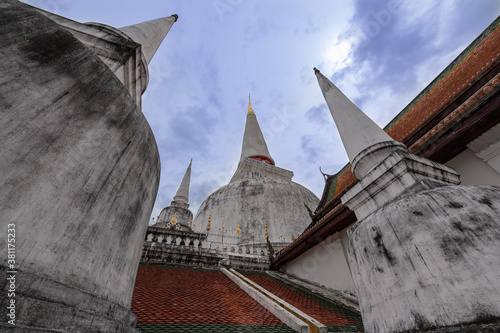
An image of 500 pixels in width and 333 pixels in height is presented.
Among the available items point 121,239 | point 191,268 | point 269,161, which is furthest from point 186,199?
point 121,239

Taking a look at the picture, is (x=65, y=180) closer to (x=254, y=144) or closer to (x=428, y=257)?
Answer: (x=428, y=257)

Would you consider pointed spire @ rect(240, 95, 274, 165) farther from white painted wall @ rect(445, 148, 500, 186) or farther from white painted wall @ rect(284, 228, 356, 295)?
white painted wall @ rect(445, 148, 500, 186)

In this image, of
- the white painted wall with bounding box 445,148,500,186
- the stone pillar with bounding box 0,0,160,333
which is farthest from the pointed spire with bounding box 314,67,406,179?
the stone pillar with bounding box 0,0,160,333

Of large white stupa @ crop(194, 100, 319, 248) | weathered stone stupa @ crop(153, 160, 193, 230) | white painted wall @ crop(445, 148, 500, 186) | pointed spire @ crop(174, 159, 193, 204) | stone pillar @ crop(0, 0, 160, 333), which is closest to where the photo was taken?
stone pillar @ crop(0, 0, 160, 333)

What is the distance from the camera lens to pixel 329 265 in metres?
7.31

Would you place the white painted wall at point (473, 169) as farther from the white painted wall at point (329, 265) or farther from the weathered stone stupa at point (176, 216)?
the weathered stone stupa at point (176, 216)

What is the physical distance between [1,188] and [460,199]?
123 inches

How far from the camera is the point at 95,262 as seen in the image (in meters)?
1.77

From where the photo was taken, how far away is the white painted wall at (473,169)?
3748 mm

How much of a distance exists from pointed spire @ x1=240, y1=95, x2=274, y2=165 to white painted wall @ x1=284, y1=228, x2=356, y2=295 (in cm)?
2396

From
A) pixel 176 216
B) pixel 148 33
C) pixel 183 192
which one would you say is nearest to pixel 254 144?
pixel 183 192

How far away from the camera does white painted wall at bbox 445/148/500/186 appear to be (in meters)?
3.75

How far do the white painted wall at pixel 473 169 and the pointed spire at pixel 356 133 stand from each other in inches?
67.1

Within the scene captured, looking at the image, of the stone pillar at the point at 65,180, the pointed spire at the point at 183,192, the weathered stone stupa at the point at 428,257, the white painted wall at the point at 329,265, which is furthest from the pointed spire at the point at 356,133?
the pointed spire at the point at 183,192
